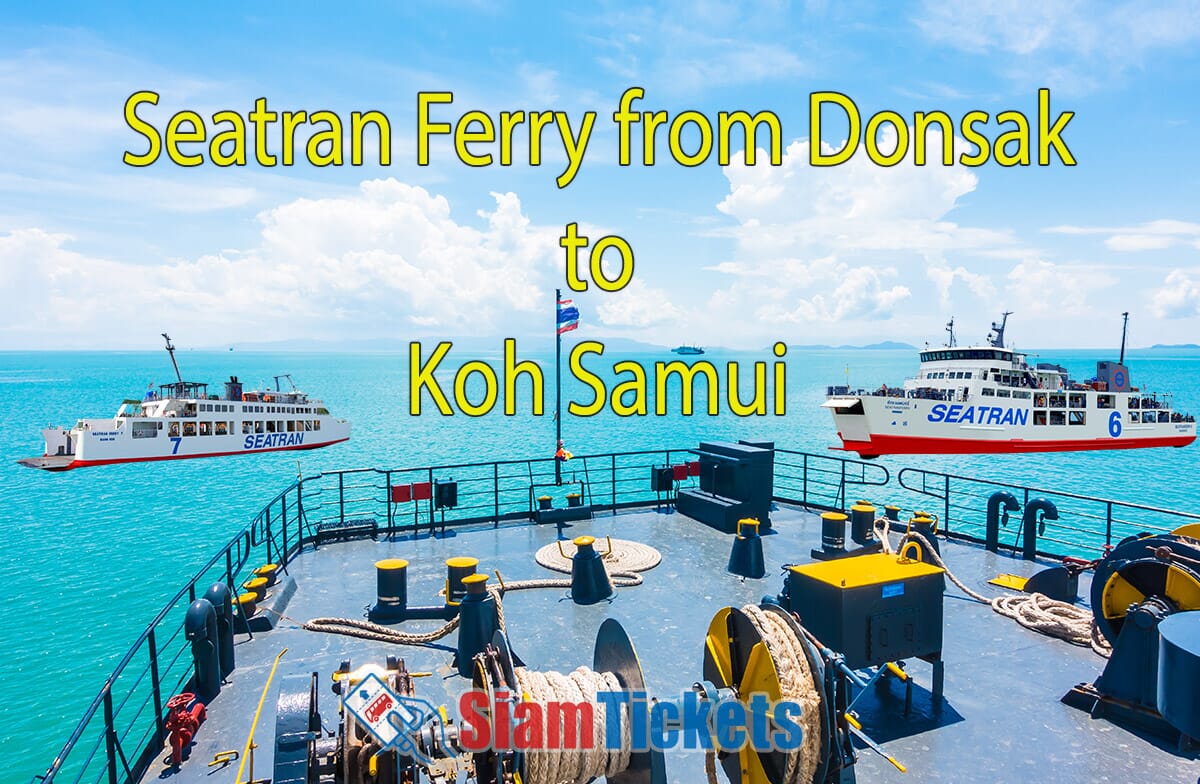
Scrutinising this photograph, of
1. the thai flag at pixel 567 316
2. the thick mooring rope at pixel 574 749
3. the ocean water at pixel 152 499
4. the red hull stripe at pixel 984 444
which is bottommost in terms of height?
the ocean water at pixel 152 499

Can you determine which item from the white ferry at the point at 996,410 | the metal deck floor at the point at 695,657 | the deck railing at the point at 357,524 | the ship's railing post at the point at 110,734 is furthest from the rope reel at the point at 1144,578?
the white ferry at the point at 996,410

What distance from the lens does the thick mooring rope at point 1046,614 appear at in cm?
914

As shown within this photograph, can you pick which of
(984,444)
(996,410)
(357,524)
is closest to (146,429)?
(357,524)

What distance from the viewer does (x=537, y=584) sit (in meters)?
11.5

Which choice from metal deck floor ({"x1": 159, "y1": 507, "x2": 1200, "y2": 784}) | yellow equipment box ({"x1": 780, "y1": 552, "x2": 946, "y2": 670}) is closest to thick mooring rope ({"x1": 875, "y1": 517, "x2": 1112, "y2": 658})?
metal deck floor ({"x1": 159, "y1": 507, "x2": 1200, "y2": 784})

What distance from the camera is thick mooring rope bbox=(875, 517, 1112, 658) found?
9.14 m

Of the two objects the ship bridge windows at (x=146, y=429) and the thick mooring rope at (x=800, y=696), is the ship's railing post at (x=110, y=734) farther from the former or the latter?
the ship bridge windows at (x=146, y=429)

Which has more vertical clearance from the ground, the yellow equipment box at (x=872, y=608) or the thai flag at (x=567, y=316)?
the thai flag at (x=567, y=316)

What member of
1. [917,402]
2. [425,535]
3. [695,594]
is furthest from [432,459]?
[695,594]

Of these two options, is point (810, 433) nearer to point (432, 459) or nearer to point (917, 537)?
point (432, 459)

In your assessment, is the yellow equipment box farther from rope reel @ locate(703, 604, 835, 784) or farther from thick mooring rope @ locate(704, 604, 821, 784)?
thick mooring rope @ locate(704, 604, 821, 784)

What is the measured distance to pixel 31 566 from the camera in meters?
28.5

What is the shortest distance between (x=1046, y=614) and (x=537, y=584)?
7.49 m

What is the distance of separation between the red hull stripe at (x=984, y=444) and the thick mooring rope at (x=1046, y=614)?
4746 centimetres
